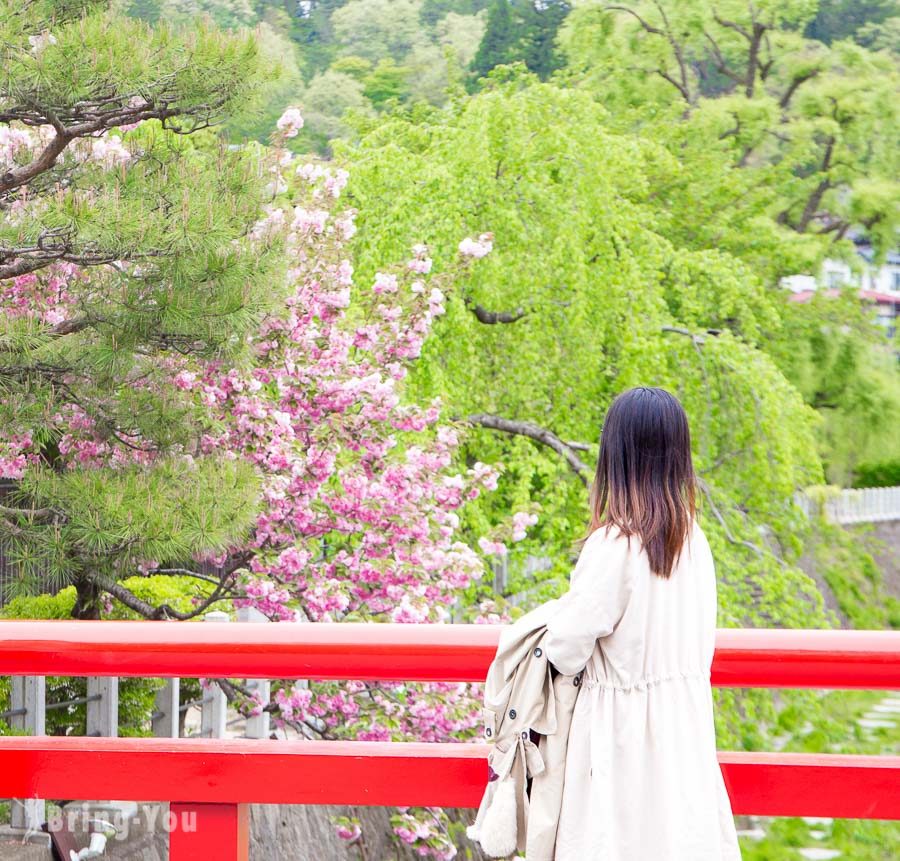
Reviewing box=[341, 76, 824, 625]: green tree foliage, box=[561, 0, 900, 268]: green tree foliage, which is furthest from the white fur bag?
box=[561, 0, 900, 268]: green tree foliage

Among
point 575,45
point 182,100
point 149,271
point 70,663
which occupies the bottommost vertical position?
point 70,663

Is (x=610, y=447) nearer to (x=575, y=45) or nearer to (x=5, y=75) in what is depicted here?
(x=5, y=75)

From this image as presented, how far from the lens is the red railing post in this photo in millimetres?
1919

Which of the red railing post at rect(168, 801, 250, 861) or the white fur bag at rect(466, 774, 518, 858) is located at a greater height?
the white fur bag at rect(466, 774, 518, 858)

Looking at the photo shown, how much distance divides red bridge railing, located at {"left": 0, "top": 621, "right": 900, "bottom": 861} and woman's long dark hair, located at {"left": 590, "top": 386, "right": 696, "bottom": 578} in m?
0.29

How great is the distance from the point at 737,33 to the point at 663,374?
9899mm

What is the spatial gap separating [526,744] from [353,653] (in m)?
0.35

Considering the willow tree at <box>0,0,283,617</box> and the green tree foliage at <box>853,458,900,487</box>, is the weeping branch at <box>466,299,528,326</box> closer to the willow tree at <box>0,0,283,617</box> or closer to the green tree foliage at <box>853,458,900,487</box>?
the willow tree at <box>0,0,283,617</box>

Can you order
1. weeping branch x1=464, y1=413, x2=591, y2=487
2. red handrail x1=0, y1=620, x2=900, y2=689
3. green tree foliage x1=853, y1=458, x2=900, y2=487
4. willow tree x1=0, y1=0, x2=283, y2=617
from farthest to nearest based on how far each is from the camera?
green tree foliage x1=853, y1=458, x2=900, y2=487 < weeping branch x1=464, y1=413, x2=591, y2=487 < willow tree x1=0, y1=0, x2=283, y2=617 < red handrail x1=0, y1=620, x2=900, y2=689

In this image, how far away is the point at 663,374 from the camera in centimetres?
802

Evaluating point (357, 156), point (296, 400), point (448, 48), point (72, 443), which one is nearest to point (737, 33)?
point (448, 48)

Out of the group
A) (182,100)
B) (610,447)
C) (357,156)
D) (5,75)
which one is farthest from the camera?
(357,156)

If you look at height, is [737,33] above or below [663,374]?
above

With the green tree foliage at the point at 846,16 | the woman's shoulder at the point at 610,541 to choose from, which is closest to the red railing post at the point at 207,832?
the woman's shoulder at the point at 610,541
